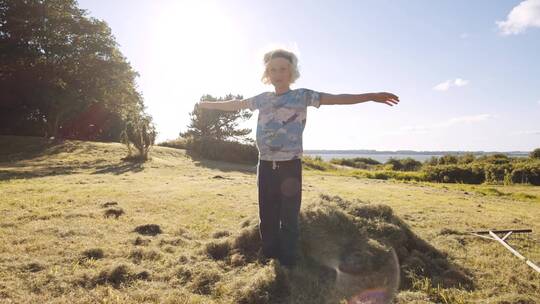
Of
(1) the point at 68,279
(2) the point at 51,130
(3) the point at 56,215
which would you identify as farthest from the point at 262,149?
(2) the point at 51,130

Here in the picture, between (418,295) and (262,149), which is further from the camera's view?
(262,149)

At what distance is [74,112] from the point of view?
25859 mm

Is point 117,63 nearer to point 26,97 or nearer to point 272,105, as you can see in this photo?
point 26,97

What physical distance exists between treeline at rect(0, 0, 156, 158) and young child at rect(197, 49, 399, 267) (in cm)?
1821

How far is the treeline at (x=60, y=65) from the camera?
74.0ft

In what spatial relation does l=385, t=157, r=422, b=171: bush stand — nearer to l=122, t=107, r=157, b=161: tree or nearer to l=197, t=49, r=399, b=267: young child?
l=122, t=107, r=157, b=161: tree

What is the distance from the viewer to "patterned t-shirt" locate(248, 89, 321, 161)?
380cm

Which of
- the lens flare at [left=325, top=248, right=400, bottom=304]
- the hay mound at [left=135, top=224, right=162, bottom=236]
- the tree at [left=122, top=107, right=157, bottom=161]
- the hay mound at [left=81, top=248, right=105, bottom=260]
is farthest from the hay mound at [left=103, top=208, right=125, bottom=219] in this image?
the tree at [left=122, top=107, right=157, bottom=161]

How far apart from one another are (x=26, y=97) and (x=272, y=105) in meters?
28.1

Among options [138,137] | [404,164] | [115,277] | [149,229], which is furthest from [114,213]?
[404,164]

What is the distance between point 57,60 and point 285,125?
25.8m

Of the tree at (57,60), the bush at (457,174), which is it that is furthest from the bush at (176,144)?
the bush at (457,174)

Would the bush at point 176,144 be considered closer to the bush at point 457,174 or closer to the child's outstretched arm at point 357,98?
the bush at point 457,174

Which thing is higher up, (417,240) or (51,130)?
(51,130)
